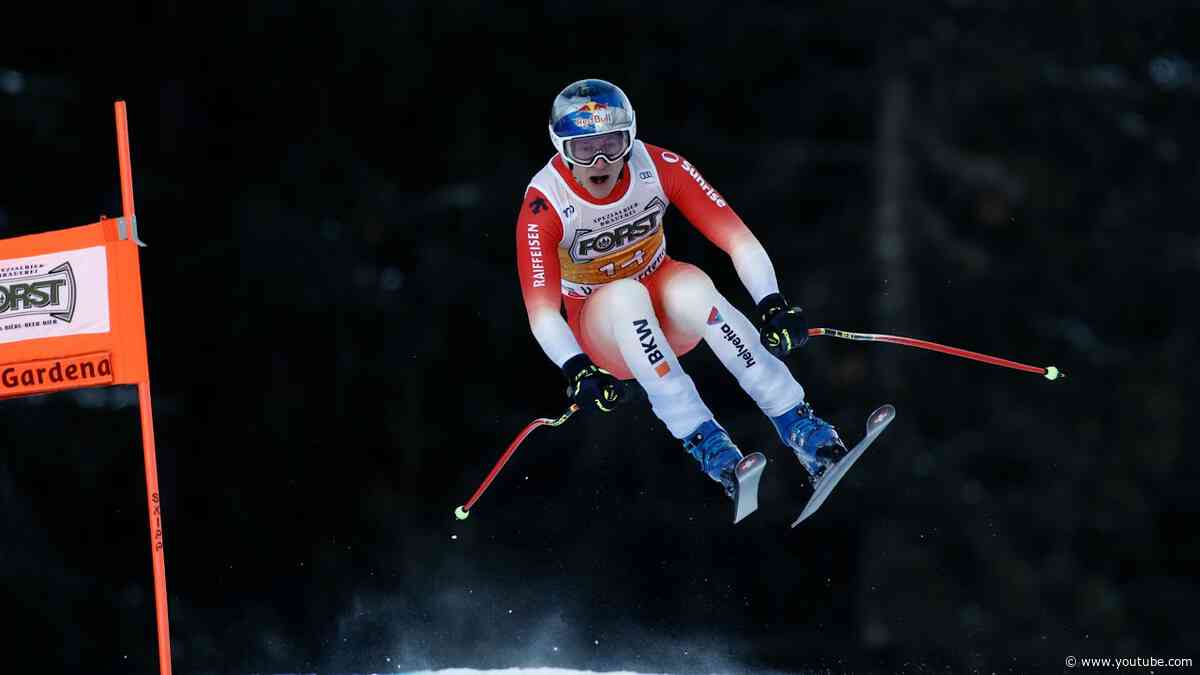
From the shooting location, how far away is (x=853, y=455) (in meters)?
6.47

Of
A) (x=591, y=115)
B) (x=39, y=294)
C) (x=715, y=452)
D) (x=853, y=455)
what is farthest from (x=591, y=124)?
(x=39, y=294)

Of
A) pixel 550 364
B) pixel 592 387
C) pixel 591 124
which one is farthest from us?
pixel 550 364

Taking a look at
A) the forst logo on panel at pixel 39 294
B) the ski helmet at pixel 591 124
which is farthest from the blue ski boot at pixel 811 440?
the forst logo on panel at pixel 39 294

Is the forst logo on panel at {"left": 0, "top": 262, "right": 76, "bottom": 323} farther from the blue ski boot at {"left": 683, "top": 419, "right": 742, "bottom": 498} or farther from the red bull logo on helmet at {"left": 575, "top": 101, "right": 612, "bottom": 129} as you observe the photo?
the blue ski boot at {"left": 683, "top": 419, "right": 742, "bottom": 498}

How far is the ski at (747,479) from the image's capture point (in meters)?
6.36

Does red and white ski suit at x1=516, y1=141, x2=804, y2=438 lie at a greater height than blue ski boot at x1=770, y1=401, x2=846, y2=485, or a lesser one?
greater

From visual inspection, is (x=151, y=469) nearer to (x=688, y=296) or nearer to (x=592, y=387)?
(x=592, y=387)

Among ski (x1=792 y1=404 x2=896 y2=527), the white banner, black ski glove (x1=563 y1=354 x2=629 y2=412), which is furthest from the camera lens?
the white banner

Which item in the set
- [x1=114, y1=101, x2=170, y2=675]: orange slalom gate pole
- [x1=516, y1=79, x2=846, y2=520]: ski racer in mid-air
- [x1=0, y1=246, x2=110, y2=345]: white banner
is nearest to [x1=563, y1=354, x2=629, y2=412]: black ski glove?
[x1=516, y1=79, x2=846, y2=520]: ski racer in mid-air

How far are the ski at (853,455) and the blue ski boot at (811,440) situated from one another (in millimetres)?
28

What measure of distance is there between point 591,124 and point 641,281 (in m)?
0.71

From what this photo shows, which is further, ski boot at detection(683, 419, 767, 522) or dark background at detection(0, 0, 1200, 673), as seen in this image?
dark background at detection(0, 0, 1200, 673)

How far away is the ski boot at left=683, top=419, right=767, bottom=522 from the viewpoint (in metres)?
6.37

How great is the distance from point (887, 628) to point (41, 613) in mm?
5602
